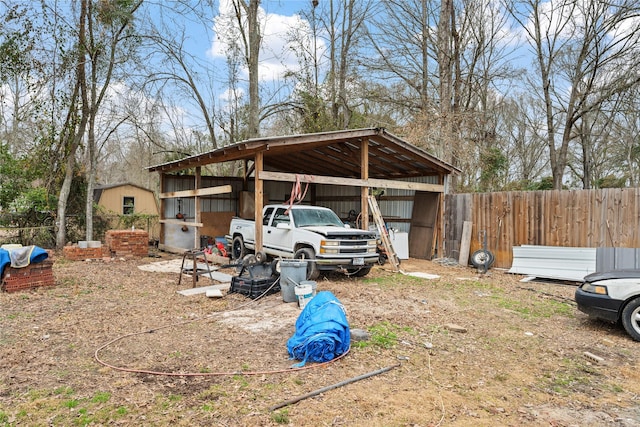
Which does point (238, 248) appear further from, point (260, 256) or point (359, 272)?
point (359, 272)

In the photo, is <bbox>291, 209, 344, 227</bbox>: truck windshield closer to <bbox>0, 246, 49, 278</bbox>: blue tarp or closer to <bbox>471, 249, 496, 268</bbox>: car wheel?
<bbox>471, 249, 496, 268</bbox>: car wheel

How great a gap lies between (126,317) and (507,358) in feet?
17.6

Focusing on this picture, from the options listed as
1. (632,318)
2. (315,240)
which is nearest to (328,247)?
(315,240)

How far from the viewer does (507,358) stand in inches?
184

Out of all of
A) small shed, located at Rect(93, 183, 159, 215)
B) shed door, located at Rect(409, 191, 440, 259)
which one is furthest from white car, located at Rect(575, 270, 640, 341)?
small shed, located at Rect(93, 183, 159, 215)

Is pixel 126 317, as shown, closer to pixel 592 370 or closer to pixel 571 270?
pixel 592 370

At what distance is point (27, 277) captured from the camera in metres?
7.83

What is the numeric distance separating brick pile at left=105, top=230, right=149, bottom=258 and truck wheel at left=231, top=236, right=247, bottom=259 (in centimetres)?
355

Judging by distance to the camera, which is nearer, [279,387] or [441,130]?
[279,387]

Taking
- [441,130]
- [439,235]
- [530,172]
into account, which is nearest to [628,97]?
[441,130]

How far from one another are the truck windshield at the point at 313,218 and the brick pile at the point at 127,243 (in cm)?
648

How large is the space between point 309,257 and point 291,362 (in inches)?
183

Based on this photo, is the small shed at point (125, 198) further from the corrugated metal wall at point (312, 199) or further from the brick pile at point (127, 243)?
the brick pile at point (127, 243)

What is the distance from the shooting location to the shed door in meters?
13.5
